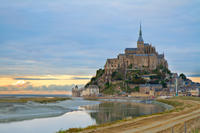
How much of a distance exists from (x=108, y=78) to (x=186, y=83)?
47204mm

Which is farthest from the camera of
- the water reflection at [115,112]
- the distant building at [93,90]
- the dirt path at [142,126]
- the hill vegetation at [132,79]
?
the distant building at [93,90]

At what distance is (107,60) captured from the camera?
542 feet

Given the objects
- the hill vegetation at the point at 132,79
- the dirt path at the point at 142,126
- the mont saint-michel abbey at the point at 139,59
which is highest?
the mont saint-michel abbey at the point at 139,59

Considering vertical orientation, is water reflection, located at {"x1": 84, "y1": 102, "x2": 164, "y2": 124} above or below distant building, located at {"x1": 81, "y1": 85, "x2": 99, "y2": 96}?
below

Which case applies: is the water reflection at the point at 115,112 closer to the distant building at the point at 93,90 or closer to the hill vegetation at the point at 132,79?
the hill vegetation at the point at 132,79

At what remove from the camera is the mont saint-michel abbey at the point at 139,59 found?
155m

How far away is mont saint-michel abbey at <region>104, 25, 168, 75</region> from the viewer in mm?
154625

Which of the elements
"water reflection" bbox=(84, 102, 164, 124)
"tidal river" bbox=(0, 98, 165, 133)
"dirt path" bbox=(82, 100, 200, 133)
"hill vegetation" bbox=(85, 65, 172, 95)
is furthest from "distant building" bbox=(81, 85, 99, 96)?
"dirt path" bbox=(82, 100, 200, 133)

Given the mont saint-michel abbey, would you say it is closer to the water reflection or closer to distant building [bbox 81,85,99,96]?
distant building [bbox 81,85,99,96]

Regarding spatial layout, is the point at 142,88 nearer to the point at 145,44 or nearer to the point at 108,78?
the point at 108,78

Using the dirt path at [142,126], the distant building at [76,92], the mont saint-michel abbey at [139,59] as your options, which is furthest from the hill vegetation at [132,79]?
the dirt path at [142,126]

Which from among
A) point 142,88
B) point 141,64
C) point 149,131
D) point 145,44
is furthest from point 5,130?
Result: point 145,44

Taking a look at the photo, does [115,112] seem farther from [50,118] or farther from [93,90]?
[93,90]

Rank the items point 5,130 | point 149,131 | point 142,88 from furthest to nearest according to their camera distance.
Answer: point 142,88, point 5,130, point 149,131
